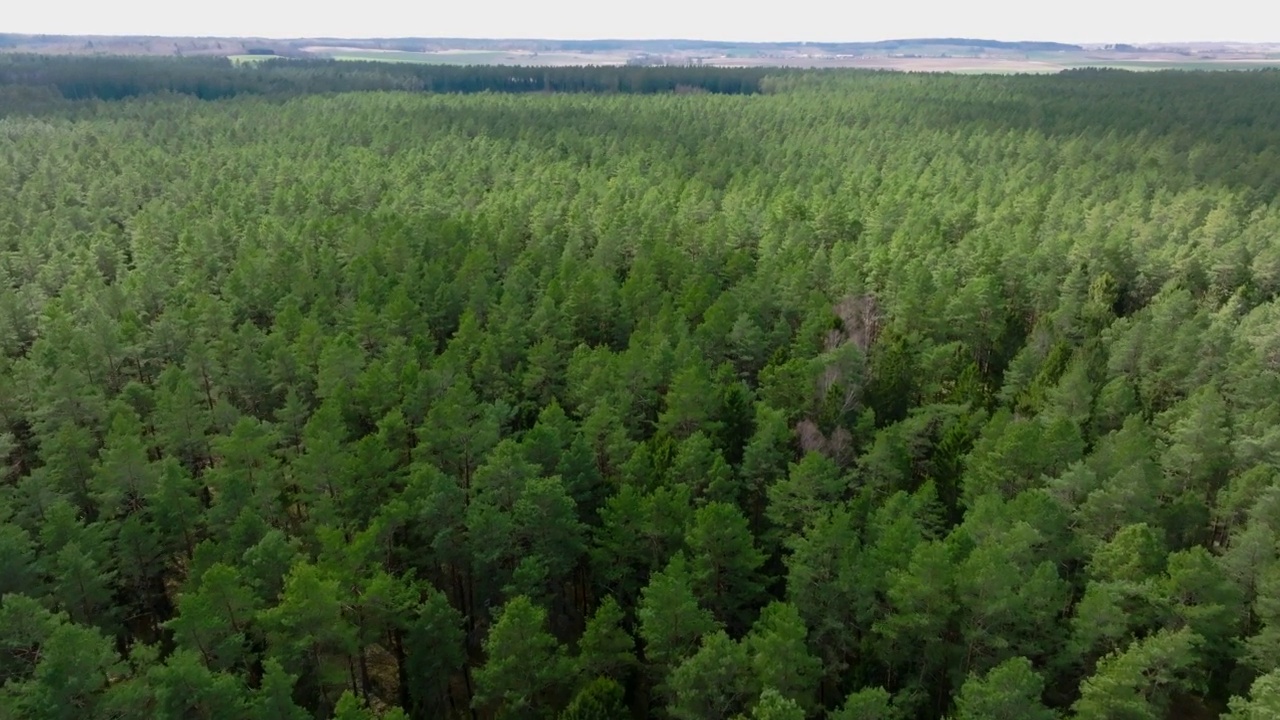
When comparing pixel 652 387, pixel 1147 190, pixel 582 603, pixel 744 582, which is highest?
pixel 1147 190

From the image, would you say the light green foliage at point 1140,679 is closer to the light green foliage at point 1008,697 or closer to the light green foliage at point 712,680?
the light green foliage at point 1008,697

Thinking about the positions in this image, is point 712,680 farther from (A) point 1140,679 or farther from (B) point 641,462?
(A) point 1140,679

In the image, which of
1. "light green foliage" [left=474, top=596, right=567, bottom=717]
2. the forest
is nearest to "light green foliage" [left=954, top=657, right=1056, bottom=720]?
the forest

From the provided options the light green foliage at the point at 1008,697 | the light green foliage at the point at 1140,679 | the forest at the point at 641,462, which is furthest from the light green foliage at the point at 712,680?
the light green foliage at the point at 1140,679

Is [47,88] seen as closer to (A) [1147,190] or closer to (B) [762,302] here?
(B) [762,302]

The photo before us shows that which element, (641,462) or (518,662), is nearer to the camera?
(518,662)

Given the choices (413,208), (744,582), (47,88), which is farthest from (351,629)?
(47,88)

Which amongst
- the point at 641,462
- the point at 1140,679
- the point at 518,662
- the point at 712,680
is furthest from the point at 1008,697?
the point at 641,462

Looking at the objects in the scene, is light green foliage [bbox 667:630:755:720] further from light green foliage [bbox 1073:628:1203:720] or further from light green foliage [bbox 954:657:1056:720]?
light green foliage [bbox 1073:628:1203:720]
